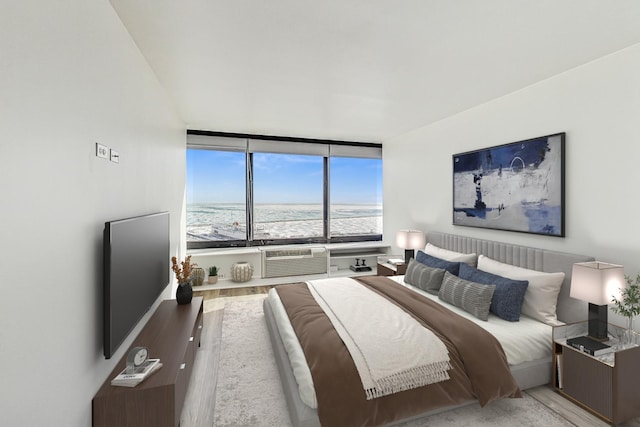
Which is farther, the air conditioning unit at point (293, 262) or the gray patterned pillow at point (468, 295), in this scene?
the air conditioning unit at point (293, 262)

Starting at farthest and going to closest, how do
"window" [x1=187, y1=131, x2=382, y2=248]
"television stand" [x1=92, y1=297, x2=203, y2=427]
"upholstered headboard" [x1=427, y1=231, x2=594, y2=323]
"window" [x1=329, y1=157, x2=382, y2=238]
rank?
"window" [x1=329, y1=157, x2=382, y2=238], "window" [x1=187, y1=131, x2=382, y2=248], "upholstered headboard" [x1=427, y1=231, x2=594, y2=323], "television stand" [x1=92, y1=297, x2=203, y2=427]

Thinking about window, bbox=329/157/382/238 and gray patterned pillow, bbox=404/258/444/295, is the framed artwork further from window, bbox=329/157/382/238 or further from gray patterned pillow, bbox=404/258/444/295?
window, bbox=329/157/382/238

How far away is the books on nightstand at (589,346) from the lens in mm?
1980

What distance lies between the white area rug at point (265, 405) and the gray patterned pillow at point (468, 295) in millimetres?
662

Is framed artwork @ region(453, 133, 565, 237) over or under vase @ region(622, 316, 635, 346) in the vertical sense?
over

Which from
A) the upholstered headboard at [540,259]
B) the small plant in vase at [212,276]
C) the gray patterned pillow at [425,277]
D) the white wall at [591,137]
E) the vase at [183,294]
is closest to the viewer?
the white wall at [591,137]

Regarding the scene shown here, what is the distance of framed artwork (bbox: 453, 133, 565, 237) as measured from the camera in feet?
8.85

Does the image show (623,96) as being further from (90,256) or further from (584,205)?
(90,256)

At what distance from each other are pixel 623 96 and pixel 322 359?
298 cm

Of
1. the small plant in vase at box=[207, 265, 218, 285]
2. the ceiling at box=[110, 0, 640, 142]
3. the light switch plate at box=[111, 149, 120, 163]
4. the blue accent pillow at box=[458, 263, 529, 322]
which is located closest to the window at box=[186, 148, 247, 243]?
the small plant in vase at box=[207, 265, 218, 285]

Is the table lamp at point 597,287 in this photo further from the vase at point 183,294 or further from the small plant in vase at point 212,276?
the small plant in vase at point 212,276

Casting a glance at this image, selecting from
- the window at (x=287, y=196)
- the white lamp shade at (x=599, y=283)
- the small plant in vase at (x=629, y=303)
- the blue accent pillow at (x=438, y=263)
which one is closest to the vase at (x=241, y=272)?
the window at (x=287, y=196)

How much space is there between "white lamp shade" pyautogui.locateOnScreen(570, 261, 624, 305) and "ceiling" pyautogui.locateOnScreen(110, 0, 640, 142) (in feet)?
5.42

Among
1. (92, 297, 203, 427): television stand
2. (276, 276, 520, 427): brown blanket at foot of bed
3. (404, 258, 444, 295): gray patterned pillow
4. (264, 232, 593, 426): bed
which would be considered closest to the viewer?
(92, 297, 203, 427): television stand
